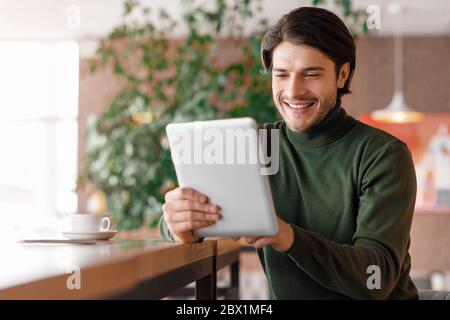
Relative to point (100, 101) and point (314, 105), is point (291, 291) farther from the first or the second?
point (100, 101)

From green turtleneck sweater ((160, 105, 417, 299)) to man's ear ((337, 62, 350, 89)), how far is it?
0.06 metres

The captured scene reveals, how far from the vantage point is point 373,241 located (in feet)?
3.71

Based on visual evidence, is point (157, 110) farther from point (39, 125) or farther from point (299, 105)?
point (39, 125)

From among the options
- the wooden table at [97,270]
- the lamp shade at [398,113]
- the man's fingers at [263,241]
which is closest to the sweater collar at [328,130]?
the wooden table at [97,270]

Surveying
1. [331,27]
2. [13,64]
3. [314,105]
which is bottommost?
[314,105]

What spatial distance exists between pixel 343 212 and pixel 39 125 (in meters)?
4.88

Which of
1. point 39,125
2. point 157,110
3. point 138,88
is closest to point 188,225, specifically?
point 157,110

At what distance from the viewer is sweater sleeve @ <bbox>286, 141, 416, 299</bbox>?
106 cm

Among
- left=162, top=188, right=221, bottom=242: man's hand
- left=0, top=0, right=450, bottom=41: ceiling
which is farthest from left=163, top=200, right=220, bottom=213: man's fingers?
left=0, top=0, right=450, bottom=41: ceiling

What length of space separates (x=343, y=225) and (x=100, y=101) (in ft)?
15.1

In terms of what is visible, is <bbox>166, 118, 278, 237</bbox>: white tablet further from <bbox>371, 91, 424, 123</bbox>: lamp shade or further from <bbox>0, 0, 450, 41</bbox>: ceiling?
<bbox>371, 91, 424, 123</bbox>: lamp shade

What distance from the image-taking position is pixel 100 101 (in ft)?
18.5

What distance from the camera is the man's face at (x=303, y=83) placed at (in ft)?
4.10
